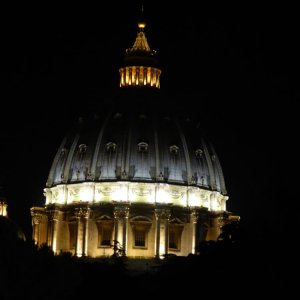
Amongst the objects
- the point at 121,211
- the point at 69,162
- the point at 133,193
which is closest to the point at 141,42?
the point at 69,162

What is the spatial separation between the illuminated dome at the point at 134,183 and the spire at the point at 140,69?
0.07 m

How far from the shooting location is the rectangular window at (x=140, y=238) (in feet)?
340

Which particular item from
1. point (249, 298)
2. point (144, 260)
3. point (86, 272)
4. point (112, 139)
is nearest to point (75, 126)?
point (112, 139)

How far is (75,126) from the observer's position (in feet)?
358

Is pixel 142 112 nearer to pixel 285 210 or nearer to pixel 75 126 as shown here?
pixel 75 126

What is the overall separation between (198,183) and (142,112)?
6.22 metres

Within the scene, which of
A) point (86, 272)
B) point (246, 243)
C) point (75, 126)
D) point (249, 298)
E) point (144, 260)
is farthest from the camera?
point (75, 126)

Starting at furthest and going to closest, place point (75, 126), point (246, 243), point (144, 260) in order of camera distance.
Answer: point (75, 126)
point (144, 260)
point (246, 243)

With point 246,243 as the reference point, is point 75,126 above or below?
above

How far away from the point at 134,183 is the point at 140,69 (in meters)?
8.47

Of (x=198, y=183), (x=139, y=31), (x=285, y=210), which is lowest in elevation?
(x=285, y=210)

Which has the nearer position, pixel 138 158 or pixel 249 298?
pixel 249 298

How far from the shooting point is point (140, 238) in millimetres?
103562

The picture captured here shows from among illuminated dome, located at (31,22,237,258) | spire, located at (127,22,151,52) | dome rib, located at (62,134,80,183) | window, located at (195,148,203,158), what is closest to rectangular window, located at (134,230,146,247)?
illuminated dome, located at (31,22,237,258)
